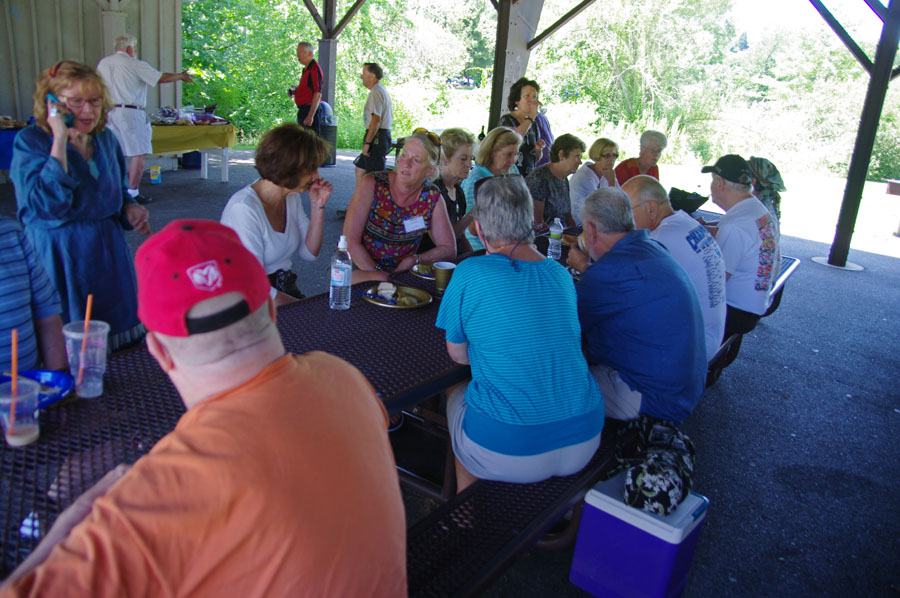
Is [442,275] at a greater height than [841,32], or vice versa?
[841,32]

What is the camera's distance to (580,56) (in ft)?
68.4

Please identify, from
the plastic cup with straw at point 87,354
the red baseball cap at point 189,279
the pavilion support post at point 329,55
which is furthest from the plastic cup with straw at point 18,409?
the pavilion support post at point 329,55

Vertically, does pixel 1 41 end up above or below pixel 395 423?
above

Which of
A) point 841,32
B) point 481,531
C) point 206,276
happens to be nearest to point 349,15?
point 841,32

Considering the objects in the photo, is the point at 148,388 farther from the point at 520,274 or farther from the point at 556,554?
the point at 556,554

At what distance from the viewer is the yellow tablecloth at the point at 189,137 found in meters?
7.77

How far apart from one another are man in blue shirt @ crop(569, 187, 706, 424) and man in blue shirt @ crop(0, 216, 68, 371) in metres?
1.69

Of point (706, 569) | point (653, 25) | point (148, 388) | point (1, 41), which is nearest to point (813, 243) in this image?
point (706, 569)

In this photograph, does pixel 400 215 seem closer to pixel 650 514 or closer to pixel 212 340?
pixel 650 514

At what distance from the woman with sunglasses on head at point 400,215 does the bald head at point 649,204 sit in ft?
3.19

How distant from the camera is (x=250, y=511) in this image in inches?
31.2

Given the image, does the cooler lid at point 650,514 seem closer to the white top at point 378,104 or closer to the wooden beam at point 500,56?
the wooden beam at point 500,56

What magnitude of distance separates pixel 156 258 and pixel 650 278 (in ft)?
5.53

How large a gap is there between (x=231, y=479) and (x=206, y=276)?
0.29 meters
